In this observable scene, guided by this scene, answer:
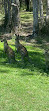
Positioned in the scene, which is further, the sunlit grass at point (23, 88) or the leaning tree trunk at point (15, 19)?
the leaning tree trunk at point (15, 19)

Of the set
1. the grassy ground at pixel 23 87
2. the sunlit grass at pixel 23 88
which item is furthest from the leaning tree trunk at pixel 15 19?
the sunlit grass at pixel 23 88

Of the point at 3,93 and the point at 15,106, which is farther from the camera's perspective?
the point at 3,93

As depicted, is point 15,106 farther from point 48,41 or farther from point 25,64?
point 48,41

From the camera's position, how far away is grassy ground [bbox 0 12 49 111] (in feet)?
22.1

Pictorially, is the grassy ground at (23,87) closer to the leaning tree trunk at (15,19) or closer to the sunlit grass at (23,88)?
the sunlit grass at (23,88)

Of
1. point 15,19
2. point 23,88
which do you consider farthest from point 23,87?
point 15,19

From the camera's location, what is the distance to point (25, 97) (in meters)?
7.24

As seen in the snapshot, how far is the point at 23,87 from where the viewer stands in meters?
8.02

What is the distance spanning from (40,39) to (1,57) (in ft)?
27.2

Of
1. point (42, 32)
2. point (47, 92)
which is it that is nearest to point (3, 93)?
point (47, 92)

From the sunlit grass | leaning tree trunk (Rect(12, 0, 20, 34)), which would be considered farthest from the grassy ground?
leaning tree trunk (Rect(12, 0, 20, 34))

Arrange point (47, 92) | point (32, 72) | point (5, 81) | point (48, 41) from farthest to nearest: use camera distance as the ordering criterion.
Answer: point (48, 41) < point (32, 72) < point (5, 81) < point (47, 92)

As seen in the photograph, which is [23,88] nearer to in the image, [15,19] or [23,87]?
[23,87]

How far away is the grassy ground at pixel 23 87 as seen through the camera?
6742mm
